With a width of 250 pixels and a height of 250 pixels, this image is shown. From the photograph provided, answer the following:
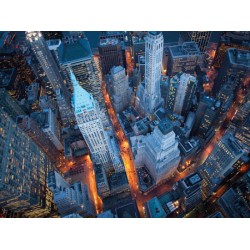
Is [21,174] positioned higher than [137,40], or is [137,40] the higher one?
[137,40]

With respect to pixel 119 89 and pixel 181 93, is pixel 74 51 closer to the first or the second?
pixel 119 89

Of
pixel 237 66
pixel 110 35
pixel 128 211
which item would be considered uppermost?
pixel 110 35

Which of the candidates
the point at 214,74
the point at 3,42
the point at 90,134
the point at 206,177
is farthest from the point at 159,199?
the point at 3,42

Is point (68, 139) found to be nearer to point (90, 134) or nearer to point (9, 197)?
Answer: point (90, 134)

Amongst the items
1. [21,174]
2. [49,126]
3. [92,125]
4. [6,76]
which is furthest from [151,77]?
[6,76]

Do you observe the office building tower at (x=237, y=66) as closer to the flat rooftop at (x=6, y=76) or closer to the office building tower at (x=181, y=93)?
the office building tower at (x=181, y=93)

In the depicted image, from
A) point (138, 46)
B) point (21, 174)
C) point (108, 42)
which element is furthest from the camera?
point (138, 46)

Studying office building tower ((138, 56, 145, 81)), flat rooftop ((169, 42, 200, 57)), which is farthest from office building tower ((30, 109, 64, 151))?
flat rooftop ((169, 42, 200, 57))
